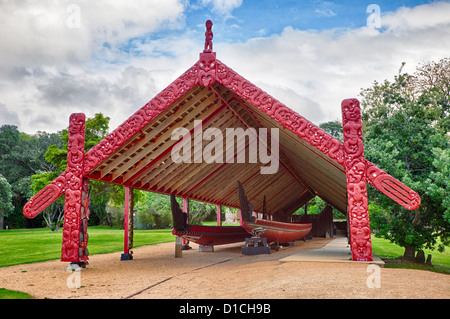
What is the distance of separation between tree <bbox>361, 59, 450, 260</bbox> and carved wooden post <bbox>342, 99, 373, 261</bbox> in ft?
9.32

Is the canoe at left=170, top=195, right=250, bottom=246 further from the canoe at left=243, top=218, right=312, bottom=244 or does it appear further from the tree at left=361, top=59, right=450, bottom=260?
the tree at left=361, top=59, right=450, bottom=260

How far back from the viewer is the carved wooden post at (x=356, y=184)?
23.7ft

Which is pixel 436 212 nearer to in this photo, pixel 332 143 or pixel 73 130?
pixel 332 143

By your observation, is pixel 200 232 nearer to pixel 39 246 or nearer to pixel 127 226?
pixel 127 226

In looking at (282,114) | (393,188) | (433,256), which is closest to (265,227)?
(282,114)

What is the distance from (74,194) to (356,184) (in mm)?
6509

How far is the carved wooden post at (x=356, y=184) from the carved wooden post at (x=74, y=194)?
623cm

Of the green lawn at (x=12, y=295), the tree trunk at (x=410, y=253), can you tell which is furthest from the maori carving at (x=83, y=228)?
the tree trunk at (x=410, y=253)

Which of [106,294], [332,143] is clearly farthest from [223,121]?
[106,294]

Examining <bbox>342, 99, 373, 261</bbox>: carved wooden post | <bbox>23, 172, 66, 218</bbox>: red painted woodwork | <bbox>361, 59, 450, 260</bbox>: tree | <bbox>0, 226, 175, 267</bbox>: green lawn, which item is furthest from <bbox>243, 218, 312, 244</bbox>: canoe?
<bbox>0, 226, 175, 267</bbox>: green lawn

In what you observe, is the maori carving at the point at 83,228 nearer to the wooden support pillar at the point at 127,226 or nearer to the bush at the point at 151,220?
the wooden support pillar at the point at 127,226

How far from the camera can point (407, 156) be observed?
1132cm

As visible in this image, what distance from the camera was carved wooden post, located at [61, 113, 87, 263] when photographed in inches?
325
